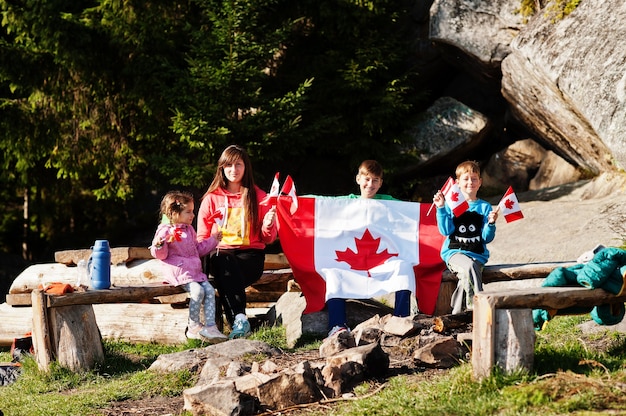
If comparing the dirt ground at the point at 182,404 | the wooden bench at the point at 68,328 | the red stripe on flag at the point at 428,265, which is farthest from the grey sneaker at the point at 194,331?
the red stripe on flag at the point at 428,265

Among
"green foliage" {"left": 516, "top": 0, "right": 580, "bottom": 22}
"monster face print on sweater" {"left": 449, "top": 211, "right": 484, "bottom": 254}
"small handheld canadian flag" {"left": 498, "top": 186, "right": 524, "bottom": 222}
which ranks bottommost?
"monster face print on sweater" {"left": 449, "top": 211, "right": 484, "bottom": 254}

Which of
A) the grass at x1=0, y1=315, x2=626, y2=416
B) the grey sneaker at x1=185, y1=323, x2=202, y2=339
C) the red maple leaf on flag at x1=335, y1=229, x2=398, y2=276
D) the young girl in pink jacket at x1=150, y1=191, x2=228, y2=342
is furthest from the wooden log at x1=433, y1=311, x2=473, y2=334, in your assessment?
the grey sneaker at x1=185, y1=323, x2=202, y2=339

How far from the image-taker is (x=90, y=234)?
17078 millimetres

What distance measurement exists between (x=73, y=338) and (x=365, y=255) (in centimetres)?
317

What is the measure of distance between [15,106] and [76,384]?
814 centimetres

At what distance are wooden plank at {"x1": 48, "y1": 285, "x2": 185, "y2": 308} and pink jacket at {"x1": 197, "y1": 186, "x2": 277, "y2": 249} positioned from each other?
2.47 ft

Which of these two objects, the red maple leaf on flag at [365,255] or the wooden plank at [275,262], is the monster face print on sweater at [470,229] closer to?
the red maple leaf on flag at [365,255]

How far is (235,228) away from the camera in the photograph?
864 centimetres

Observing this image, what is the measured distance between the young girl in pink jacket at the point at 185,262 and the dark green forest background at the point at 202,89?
166 inches

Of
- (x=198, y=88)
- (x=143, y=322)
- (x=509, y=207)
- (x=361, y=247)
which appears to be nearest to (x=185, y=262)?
(x=143, y=322)

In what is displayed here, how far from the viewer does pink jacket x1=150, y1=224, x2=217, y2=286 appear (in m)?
8.20

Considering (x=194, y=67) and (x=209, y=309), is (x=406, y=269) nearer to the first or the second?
(x=209, y=309)

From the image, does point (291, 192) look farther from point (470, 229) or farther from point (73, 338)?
point (73, 338)

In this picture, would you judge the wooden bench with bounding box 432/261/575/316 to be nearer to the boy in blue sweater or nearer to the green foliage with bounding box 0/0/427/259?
the boy in blue sweater
